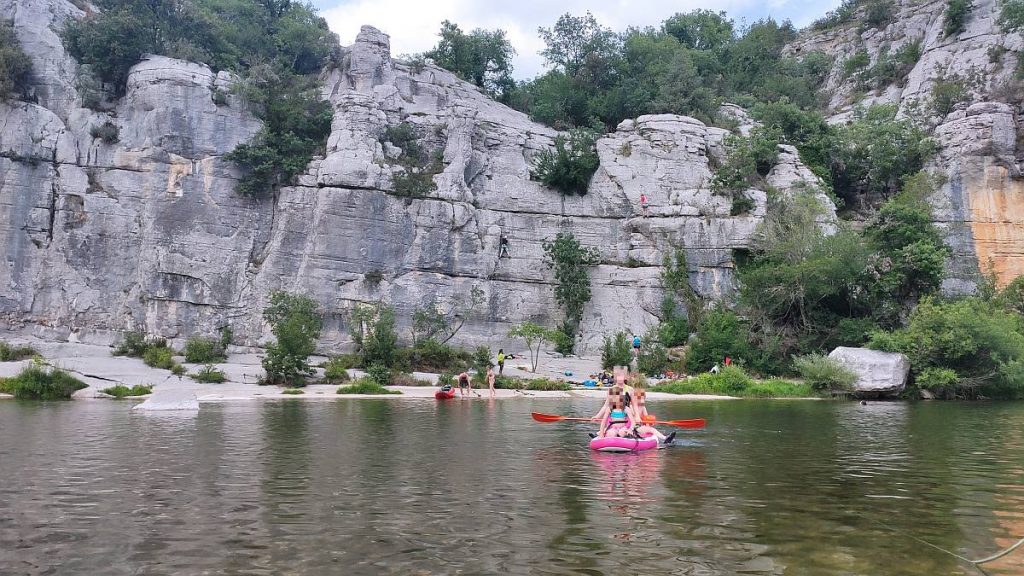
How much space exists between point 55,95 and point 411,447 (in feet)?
117

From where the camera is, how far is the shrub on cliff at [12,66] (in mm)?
35000

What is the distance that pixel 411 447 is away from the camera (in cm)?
1293

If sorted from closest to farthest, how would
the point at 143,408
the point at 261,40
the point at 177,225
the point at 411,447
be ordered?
the point at 411,447, the point at 143,408, the point at 177,225, the point at 261,40

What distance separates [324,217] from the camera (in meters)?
36.3

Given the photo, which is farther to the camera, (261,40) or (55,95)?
(261,40)

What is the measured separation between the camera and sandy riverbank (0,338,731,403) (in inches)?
998

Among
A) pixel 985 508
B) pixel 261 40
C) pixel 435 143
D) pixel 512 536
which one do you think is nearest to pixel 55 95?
pixel 261 40

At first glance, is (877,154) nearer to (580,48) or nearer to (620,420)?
(580,48)

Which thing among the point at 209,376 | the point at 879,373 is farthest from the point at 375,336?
the point at 879,373

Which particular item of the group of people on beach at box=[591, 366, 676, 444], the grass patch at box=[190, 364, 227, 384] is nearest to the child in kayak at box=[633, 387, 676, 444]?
the group of people on beach at box=[591, 366, 676, 444]

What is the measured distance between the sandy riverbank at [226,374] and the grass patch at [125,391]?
0.98 ft

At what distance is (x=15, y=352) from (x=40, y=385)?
9015 mm

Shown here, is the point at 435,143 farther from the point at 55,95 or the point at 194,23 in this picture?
the point at 55,95

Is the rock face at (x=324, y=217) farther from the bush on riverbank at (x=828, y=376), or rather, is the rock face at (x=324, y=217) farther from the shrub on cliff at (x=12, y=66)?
the bush on riverbank at (x=828, y=376)
